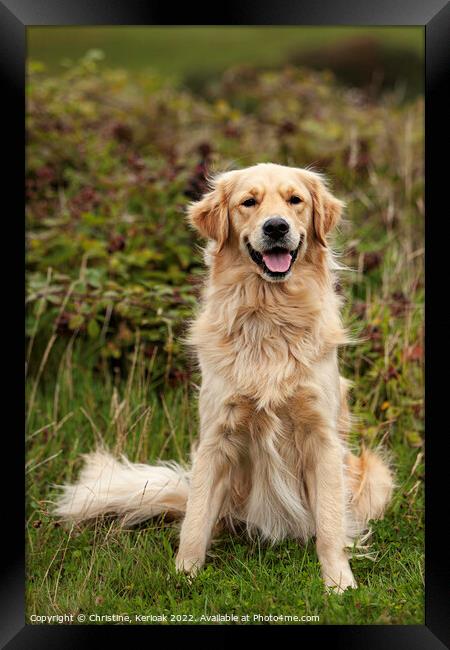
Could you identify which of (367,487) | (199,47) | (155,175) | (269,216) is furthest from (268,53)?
(367,487)

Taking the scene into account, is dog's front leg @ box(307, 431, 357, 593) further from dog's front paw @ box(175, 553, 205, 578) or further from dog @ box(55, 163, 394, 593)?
dog's front paw @ box(175, 553, 205, 578)

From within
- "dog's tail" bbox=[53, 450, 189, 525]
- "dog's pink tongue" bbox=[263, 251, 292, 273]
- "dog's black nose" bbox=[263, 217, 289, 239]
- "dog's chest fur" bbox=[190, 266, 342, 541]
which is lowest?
"dog's tail" bbox=[53, 450, 189, 525]

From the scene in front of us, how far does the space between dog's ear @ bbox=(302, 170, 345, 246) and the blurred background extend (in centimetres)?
509

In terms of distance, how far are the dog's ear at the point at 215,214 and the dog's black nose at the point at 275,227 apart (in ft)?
0.93

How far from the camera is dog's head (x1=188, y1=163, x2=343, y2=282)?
3164mm

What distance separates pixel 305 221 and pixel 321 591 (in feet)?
4.94

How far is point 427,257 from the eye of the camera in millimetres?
2838

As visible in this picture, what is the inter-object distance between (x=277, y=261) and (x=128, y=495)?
4.48ft

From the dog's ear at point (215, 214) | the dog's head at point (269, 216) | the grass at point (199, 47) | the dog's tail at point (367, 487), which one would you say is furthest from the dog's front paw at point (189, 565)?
the grass at point (199, 47)

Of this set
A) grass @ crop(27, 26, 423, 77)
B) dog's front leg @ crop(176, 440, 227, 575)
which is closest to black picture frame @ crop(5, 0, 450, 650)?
dog's front leg @ crop(176, 440, 227, 575)

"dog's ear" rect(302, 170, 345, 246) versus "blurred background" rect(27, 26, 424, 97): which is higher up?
"blurred background" rect(27, 26, 424, 97)

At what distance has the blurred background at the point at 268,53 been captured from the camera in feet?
27.6

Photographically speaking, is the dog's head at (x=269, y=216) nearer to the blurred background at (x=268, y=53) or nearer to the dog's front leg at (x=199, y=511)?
the dog's front leg at (x=199, y=511)

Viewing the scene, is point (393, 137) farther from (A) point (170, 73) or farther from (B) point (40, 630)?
(B) point (40, 630)
